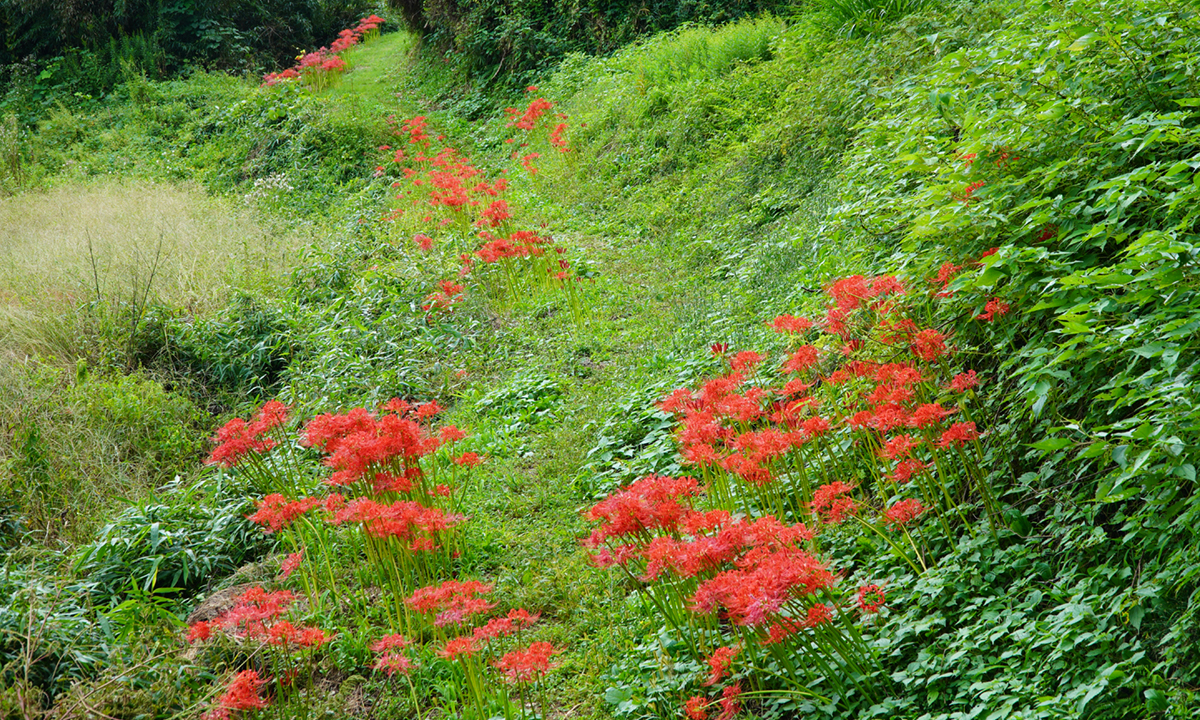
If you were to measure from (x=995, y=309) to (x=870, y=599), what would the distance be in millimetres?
1264

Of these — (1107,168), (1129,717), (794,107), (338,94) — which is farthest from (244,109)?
(1129,717)

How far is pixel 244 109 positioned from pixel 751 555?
16517 millimetres

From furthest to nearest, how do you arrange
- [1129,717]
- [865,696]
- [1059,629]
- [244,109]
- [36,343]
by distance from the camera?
[244,109] → [36,343] → [865,696] → [1059,629] → [1129,717]

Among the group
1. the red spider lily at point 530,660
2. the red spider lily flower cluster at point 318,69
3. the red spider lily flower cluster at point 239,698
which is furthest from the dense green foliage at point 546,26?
the red spider lily flower cluster at point 239,698

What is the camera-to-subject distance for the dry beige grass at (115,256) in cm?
745

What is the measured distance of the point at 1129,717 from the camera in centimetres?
233

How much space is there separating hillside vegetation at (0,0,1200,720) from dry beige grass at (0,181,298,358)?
72 millimetres

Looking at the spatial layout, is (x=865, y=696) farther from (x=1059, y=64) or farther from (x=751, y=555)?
(x=1059, y=64)

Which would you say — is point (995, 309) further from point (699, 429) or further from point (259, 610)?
point (259, 610)

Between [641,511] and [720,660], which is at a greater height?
[641,511]

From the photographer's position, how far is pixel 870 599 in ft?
9.47

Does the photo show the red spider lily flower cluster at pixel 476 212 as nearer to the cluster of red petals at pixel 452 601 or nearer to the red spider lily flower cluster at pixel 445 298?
the red spider lily flower cluster at pixel 445 298

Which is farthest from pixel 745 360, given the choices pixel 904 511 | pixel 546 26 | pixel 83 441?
pixel 546 26

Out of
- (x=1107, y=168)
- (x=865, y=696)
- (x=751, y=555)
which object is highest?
(x=1107, y=168)
